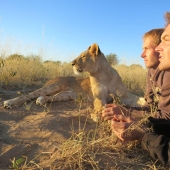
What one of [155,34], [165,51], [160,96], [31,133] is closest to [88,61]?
[155,34]

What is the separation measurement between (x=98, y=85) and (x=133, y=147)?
240 cm

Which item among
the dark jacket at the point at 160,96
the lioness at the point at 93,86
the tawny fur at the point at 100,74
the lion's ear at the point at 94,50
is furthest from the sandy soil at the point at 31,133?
the lion's ear at the point at 94,50

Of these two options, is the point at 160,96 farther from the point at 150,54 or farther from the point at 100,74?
the point at 100,74

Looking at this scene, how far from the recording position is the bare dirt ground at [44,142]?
6.44ft

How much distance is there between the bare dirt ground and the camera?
6.44 ft

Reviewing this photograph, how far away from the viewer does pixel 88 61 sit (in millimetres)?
4840

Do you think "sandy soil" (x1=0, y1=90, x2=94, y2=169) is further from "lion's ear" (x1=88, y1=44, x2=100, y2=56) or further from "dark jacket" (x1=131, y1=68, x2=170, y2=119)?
"lion's ear" (x1=88, y1=44, x2=100, y2=56)

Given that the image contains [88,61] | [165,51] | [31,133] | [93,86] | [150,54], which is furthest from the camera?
[88,61]

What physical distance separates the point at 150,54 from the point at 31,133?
70.4 inches

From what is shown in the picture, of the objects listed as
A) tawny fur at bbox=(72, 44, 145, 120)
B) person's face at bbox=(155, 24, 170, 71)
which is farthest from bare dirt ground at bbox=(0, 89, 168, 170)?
tawny fur at bbox=(72, 44, 145, 120)

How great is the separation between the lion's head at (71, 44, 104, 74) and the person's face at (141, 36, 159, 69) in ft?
5.76

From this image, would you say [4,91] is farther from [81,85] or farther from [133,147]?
[133,147]

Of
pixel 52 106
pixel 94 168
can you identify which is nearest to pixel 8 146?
pixel 94 168

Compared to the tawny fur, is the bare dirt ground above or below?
→ below
